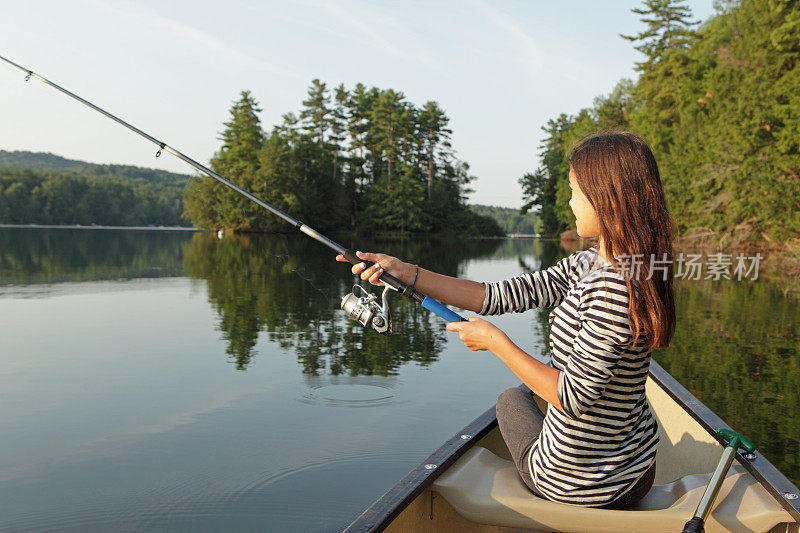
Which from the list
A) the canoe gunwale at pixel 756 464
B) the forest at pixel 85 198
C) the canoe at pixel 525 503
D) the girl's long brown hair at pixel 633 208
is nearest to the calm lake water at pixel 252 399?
the canoe at pixel 525 503

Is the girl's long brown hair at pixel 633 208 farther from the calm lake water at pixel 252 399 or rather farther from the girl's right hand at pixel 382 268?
the calm lake water at pixel 252 399

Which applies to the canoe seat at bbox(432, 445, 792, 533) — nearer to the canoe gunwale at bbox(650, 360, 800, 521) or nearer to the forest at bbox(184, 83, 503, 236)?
the canoe gunwale at bbox(650, 360, 800, 521)

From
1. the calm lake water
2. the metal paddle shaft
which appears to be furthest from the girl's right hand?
the metal paddle shaft

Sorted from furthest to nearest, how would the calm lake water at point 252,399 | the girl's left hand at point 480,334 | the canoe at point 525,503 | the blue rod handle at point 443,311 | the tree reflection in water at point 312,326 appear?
the tree reflection in water at point 312,326 < the calm lake water at point 252,399 < the blue rod handle at point 443,311 < the canoe at point 525,503 < the girl's left hand at point 480,334

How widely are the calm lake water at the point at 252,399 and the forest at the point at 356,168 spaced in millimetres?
37928

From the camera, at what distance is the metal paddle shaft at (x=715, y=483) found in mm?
1998

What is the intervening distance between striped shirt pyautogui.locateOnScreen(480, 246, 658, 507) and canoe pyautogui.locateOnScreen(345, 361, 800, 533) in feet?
0.29

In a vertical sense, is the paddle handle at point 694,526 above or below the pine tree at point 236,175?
below

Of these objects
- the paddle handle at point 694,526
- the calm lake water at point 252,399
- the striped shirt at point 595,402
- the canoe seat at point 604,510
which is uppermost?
the striped shirt at point 595,402

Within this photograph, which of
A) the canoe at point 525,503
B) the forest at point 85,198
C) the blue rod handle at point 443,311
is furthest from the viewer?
the forest at point 85,198

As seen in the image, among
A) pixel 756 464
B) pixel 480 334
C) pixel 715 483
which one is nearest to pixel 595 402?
pixel 480 334

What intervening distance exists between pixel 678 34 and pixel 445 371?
41098mm

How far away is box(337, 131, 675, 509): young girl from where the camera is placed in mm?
1803

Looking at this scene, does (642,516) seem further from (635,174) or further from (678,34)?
(678,34)
